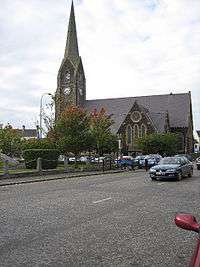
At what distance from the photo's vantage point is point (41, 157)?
35000 millimetres

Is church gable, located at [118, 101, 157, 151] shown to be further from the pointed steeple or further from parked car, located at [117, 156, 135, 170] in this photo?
parked car, located at [117, 156, 135, 170]

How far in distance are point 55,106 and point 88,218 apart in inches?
1770

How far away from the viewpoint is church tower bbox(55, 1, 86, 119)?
96.8 metres

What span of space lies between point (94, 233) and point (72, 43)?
9146 centimetres

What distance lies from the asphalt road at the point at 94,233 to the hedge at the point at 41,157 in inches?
773

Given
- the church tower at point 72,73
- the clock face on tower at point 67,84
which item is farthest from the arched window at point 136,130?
the clock face on tower at point 67,84

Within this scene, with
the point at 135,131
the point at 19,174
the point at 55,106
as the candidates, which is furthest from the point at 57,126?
the point at 135,131

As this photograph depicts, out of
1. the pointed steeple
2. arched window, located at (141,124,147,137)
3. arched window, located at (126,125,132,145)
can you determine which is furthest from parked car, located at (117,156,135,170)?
the pointed steeple

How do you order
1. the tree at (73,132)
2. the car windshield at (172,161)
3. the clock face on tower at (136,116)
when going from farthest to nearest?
1. the clock face on tower at (136,116)
2. the tree at (73,132)
3. the car windshield at (172,161)

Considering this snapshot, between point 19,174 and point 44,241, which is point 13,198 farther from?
point 19,174

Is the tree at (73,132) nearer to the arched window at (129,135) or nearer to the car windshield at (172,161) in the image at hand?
the car windshield at (172,161)

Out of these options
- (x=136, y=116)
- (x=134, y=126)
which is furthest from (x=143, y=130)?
(x=136, y=116)

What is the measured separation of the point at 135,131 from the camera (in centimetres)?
9200

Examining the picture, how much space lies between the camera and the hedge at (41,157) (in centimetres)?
3500
